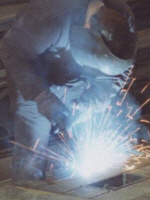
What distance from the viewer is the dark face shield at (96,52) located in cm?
302

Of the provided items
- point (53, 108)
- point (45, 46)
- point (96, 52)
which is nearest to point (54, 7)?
point (45, 46)

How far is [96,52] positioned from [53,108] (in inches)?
18.6

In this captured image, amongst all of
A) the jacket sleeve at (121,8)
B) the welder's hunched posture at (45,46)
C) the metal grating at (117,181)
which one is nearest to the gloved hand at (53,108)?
the welder's hunched posture at (45,46)

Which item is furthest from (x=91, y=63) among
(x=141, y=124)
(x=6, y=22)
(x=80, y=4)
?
(x=141, y=124)

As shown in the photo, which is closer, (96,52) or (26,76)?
(96,52)

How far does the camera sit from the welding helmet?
302cm

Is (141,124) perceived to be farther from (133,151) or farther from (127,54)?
(127,54)

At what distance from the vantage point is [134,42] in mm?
3191

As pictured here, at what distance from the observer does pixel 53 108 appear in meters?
3.13

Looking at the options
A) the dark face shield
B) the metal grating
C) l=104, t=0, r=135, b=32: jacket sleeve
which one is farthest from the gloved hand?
l=104, t=0, r=135, b=32: jacket sleeve

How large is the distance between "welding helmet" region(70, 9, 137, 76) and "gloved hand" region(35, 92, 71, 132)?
14.1 inches

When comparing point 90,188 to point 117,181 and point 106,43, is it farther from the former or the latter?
point 106,43

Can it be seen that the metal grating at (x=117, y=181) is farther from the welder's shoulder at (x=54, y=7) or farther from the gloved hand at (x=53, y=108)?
the welder's shoulder at (x=54, y=7)

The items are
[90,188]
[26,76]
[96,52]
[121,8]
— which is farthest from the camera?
[121,8]
